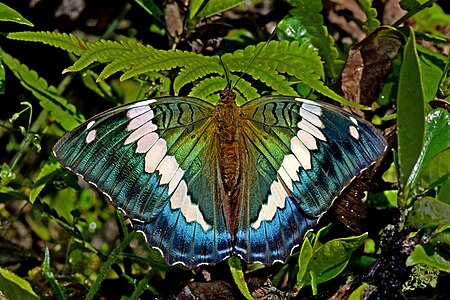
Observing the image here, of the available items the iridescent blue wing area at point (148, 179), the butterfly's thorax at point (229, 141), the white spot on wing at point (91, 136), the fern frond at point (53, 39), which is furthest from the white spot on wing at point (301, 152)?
the fern frond at point (53, 39)

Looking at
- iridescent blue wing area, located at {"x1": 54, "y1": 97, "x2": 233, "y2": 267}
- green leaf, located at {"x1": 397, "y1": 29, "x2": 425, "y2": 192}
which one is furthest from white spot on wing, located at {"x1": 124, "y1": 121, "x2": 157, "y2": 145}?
green leaf, located at {"x1": 397, "y1": 29, "x2": 425, "y2": 192}

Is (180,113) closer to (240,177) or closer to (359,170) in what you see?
(240,177)

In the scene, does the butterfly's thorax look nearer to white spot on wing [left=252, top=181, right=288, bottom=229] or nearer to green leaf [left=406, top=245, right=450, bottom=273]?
white spot on wing [left=252, top=181, right=288, bottom=229]

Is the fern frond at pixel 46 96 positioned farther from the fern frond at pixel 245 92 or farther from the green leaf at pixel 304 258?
the green leaf at pixel 304 258

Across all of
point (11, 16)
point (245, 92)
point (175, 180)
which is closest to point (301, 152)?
point (245, 92)

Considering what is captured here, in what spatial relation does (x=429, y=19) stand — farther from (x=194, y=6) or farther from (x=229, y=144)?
(x=229, y=144)

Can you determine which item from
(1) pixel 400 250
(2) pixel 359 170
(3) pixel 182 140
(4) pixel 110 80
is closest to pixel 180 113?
(3) pixel 182 140
